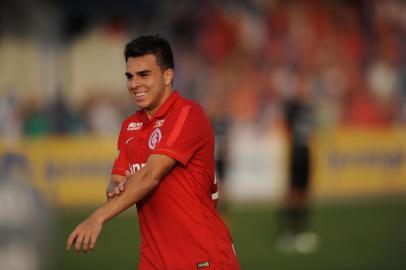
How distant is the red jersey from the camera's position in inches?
222

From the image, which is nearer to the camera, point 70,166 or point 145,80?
point 145,80

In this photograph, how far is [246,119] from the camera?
22.3 metres

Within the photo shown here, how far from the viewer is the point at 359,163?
2217cm

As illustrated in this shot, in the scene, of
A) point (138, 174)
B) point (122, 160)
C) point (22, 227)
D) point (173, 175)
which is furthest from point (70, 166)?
point (138, 174)

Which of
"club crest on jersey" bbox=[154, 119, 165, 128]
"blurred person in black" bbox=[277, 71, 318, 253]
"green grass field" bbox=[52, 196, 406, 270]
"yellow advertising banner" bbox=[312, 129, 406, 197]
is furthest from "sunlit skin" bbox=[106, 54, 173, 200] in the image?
"yellow advertising banner" bbox=[312, 129, 406, 197]

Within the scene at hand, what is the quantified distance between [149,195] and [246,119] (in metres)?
16.7

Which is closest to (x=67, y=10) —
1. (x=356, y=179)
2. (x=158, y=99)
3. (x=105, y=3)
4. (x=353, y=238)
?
(x=105, y=3)

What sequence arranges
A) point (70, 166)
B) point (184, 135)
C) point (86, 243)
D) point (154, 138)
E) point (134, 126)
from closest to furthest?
point (86, 243) < point (184, 135) < point (154, 138) < point (134, 126) < point (70, 166)

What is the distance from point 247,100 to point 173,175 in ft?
56.0

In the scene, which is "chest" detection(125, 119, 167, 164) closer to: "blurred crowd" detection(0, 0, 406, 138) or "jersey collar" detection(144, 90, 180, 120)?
"jersey collar" detection(144, 90, 180, 120)

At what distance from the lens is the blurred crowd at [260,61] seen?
68.4 ft

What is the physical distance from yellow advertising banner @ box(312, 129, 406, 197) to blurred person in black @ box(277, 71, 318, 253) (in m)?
5.28

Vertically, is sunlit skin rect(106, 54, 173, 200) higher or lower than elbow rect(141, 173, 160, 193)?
higher

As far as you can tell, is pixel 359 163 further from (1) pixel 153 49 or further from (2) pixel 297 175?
(1) pixel 153 49
